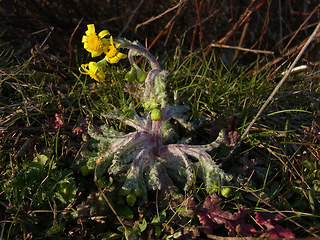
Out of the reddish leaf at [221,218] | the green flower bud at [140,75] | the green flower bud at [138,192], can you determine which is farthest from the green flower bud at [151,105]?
the reddish leaf at [221,218]

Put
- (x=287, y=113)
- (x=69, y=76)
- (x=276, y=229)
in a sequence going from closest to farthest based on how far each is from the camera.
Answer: (x=276, y=229), (x=287, y=113), (x=69, y=76)

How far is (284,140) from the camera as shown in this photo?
2416mm

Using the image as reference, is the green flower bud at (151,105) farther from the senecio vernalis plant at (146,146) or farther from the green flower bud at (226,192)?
the green flower bud at (226,192)

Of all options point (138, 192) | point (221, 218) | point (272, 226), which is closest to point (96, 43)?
point (138, 192)

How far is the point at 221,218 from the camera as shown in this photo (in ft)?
6.30

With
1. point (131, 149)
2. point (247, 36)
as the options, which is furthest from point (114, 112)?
point (247, 36)

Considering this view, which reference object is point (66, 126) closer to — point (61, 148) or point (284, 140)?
point (61, 148)

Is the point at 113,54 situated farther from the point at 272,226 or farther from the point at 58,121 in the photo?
the point at 272,226

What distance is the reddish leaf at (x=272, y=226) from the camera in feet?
5.98

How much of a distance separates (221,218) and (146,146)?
2.16ft

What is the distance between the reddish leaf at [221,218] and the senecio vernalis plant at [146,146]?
110 millimetres

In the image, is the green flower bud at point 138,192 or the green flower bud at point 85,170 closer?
the green flower bud at point 138,192

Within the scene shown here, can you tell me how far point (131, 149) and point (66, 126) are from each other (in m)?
0.57

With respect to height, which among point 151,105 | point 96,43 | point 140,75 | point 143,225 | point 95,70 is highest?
point 96,43
